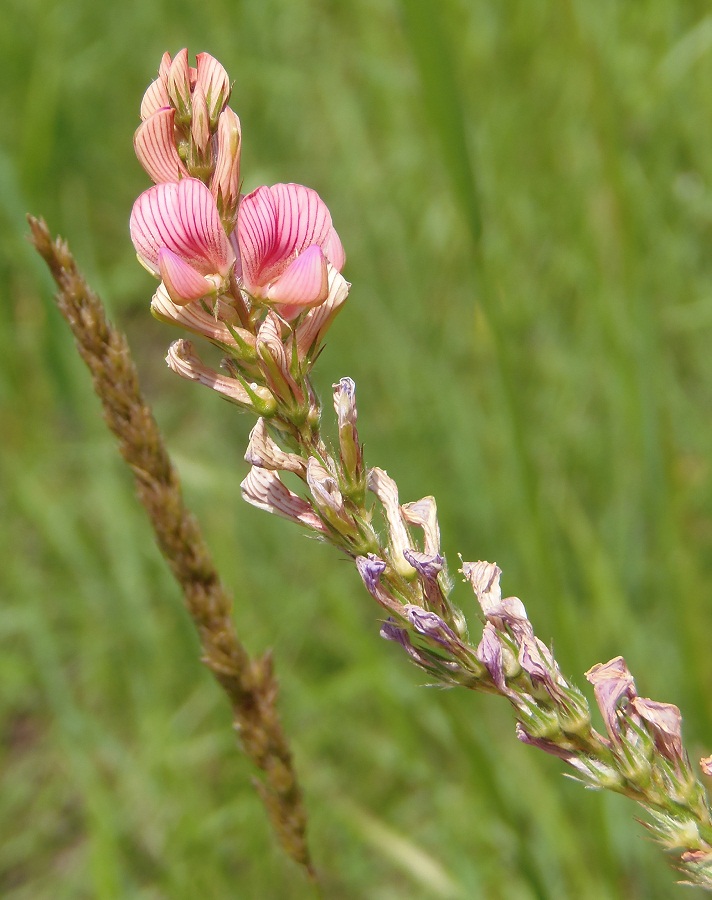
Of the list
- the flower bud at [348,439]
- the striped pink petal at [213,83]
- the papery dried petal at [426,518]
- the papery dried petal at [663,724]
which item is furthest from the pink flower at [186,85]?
the papery dried petal at [663,724]

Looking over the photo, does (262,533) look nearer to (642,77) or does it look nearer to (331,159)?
(331,159)

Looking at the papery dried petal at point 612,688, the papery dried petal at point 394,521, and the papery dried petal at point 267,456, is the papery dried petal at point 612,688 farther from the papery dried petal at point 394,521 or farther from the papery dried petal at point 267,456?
the papery dried petal at point 267,456

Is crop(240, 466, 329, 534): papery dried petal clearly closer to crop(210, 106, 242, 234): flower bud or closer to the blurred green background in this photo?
crop(210, 106, 242, 234): flower bud

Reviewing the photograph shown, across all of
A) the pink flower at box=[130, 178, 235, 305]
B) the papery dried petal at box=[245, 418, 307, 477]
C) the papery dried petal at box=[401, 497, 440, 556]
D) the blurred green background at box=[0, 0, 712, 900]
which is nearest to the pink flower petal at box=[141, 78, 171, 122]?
the pink flower at box=[130, 178, 235, 305]

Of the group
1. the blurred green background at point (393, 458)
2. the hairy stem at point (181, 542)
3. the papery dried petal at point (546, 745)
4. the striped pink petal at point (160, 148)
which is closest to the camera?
the papery dried petal at point (546, 745)

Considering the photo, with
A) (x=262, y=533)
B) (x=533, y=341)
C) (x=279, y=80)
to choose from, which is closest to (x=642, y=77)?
(x=533, y=341)
